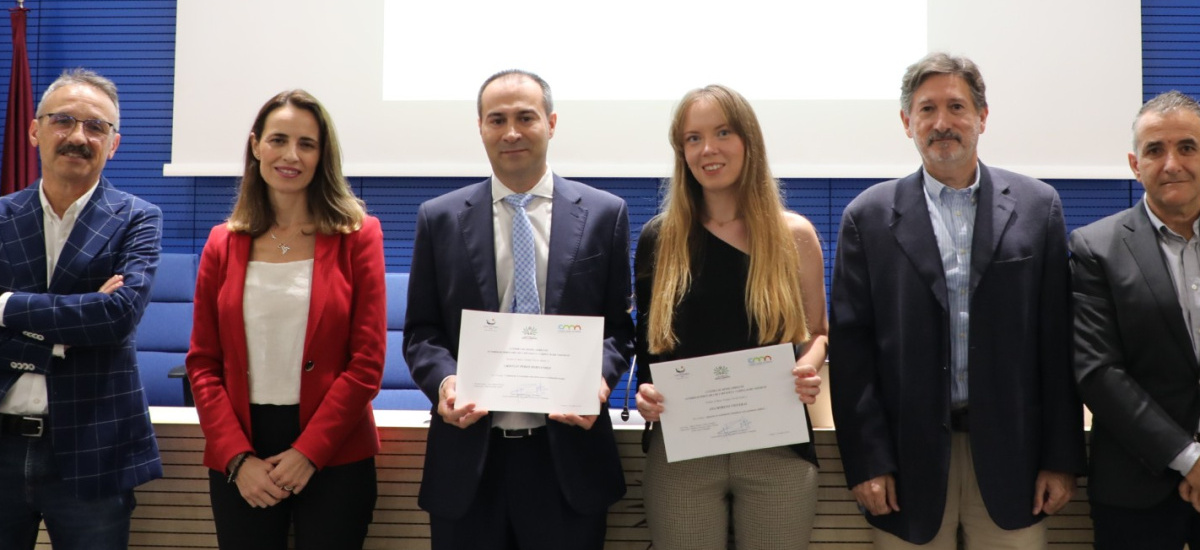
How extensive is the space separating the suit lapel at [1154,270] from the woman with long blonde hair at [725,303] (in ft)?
2.59

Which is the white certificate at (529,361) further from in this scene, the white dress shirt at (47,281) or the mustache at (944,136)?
the white dress shirt at (47,281)

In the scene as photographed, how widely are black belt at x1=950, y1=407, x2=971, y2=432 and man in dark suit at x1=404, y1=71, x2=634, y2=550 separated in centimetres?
84

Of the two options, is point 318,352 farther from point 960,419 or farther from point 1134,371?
point 1134,371

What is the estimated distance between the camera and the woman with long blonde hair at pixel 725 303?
2143 mm

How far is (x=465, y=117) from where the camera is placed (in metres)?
4.93

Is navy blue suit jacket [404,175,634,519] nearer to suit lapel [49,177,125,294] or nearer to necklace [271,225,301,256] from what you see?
necklace [271,225,301,256]

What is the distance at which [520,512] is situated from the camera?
214 centimetres

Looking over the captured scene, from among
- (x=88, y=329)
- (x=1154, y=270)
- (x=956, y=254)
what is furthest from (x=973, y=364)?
(x=88, y=329)

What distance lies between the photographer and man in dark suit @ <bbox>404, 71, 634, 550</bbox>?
214cm

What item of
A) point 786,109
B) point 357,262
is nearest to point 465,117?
point 786,109

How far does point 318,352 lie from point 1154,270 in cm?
215

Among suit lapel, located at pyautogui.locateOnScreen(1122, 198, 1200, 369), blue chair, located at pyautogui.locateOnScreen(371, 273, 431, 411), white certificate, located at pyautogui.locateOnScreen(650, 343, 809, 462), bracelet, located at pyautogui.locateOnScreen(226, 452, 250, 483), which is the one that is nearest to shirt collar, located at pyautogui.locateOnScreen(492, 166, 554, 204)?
white certificate, located at pyautogui.locateOnScreen(650, 343, 809, 462)

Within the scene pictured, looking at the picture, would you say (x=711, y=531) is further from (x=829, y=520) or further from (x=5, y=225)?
(x=5, y=225)

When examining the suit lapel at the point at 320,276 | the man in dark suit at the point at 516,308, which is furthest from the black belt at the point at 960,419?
the suit lapel at the point at 320,276
